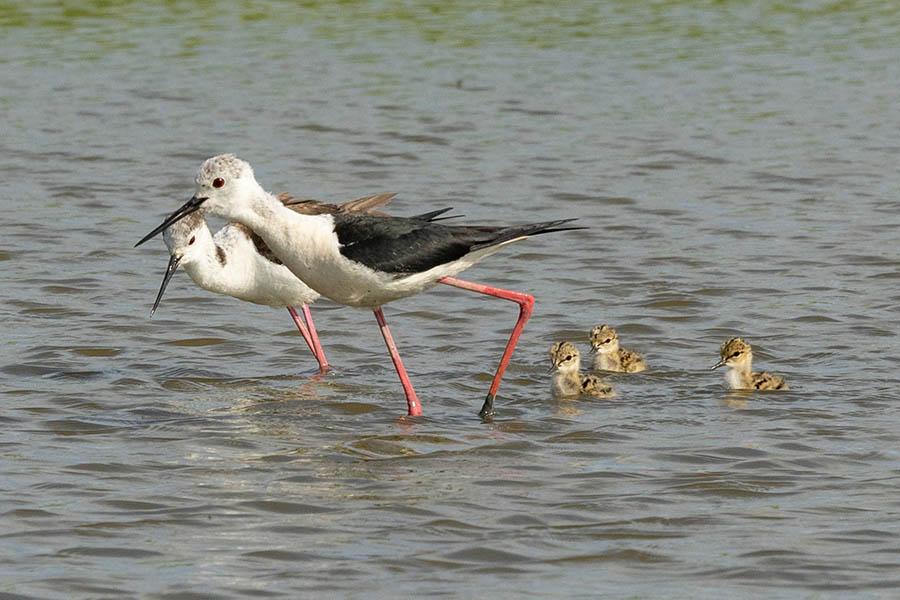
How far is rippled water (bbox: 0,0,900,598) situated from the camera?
664 centimetres

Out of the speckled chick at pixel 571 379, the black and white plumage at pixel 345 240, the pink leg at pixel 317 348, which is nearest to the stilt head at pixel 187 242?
the pink leg at pixel 317 348

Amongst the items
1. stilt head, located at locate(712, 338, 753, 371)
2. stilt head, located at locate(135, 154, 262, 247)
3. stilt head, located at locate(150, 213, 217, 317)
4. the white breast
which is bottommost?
stilt head, located at locate(712, 338, 753, 371)

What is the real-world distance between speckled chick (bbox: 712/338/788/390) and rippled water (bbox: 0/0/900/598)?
0.14 meters

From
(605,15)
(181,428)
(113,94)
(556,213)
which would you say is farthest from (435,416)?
(605,15)

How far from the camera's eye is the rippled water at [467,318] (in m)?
6.64

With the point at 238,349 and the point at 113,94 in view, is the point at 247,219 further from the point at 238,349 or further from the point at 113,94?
the point at 113,94

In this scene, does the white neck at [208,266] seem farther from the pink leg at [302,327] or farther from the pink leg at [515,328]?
the pink leg at [515,328]

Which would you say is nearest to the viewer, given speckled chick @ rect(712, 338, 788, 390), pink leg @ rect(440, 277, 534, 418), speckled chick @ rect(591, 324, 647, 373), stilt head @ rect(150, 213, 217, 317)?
pink leg @ rect(440, 277, 534, 418)

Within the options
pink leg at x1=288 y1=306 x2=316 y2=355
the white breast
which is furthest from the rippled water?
the white breast

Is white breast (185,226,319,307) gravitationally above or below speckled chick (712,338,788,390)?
above

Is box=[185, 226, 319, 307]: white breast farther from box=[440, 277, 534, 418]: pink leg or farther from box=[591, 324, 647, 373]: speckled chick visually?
box=[591, 324, 647, 373]: speckled chick

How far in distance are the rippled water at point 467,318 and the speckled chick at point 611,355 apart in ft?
Result: 0.28

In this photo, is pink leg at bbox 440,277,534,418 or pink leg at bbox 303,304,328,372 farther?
pink leg at bbox 303,304,328,372

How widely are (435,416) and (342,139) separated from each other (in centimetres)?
777
